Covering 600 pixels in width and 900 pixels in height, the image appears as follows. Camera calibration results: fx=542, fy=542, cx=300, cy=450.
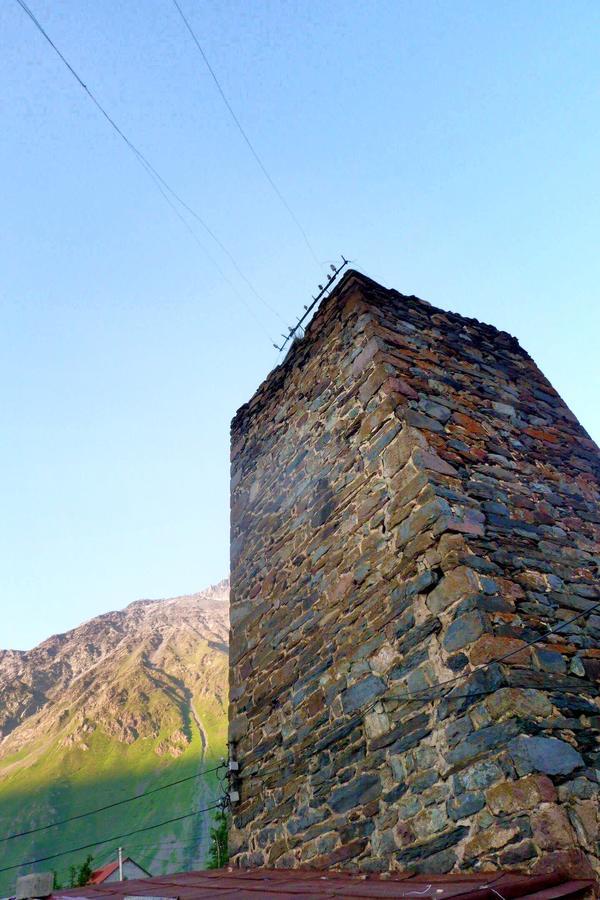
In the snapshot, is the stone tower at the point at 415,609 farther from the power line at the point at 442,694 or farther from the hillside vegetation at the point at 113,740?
the hillside vegetation at the point at 113,740

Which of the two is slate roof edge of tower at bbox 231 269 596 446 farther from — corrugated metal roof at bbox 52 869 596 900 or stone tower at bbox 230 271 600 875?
corrugated metal roof at bbox 52 869 596 900

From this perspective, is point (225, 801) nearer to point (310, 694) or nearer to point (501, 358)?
point (310, 694)

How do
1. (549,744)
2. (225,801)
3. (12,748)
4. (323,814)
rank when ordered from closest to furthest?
(549,744) → (323,814) → (225,801) → (12,748)

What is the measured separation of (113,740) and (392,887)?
2151 inches

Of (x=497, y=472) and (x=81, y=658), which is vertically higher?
(x=81, y=658)

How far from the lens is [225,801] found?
5379mm

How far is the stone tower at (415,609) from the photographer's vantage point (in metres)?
2.93

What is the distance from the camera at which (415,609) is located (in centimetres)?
367

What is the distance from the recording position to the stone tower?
2926mm

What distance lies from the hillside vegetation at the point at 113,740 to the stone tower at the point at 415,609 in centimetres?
1888

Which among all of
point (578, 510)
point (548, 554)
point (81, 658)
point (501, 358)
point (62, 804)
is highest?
point (81, 658)

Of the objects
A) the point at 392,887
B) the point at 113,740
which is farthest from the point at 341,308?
the point at 113,740

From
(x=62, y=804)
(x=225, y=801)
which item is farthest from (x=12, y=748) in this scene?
(x=225, y=801)

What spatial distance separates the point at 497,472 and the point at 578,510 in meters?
0.89
